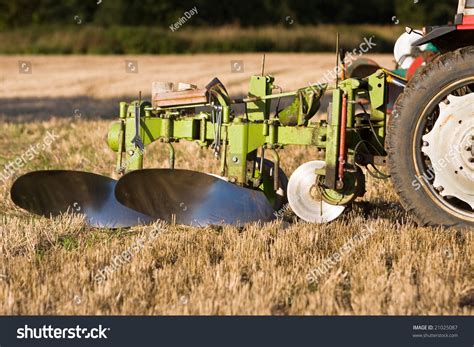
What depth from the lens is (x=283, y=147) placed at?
6184 millimetres

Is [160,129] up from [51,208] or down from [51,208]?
up

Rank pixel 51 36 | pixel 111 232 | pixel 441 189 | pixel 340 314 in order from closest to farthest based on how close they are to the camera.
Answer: pixel 340 314 < pixel 441 189 < pixel 111 232 < pixel 51 36

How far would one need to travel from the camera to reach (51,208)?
22.0 ft

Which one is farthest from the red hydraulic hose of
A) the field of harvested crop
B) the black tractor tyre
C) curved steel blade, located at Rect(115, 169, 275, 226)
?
curved steel blade, located at Rect(115, 169, 275, 226)

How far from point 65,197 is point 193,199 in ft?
3.06

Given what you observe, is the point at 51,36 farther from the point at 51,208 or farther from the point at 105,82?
the point at 51,208

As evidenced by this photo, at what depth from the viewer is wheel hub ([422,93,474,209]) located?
5.54m

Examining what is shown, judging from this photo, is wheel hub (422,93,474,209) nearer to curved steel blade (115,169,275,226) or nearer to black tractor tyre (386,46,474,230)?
black tractor tyre (386,46,474,230)

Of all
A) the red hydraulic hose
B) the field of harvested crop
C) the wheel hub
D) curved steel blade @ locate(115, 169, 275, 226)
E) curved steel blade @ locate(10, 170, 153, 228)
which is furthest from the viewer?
curved steel blade @ locate(10, 170, 153, 228)

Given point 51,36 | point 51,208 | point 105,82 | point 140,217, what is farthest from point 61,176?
point 51,36

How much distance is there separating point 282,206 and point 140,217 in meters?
0.95

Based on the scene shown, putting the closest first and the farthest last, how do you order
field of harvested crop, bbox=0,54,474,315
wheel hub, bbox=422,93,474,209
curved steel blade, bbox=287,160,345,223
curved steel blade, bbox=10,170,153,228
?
field of harvested crop, bbox=0,54,474,315 → wheel hub, bbox=422,93,474,209 → curved steel blade, bbox=287,160,345,223 → curved steel blade, bbox=10,170,153,228

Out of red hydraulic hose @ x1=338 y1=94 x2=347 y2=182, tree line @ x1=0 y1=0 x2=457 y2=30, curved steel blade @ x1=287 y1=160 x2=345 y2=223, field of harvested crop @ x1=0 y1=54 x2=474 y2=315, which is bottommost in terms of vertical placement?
field of harvested crop @ x1=0 y1=54 x2=474 y2=315

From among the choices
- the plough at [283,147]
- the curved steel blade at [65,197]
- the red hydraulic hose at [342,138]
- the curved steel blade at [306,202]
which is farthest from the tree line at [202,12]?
the red hydraulic hose at [342,138]
